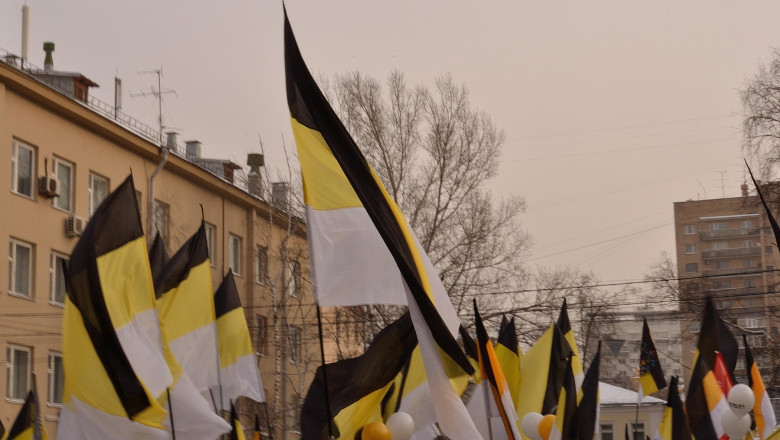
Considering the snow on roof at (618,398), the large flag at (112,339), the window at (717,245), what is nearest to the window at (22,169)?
the large flag at (112,339)

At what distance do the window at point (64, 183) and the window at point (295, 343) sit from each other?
20.2 feet

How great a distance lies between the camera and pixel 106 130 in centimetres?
3111

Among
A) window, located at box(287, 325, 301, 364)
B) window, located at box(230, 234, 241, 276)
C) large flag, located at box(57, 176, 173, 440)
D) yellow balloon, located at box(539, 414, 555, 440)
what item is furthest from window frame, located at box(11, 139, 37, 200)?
large flag, located at box(57, 176, 173, 440)

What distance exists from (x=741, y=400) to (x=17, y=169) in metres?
18.2

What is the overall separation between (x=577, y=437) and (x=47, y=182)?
18516 mm

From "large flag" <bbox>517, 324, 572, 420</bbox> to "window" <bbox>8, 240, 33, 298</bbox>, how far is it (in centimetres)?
1501

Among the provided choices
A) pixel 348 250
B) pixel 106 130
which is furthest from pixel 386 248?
pixel 106 130

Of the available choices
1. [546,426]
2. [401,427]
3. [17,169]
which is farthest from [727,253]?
[401,427]

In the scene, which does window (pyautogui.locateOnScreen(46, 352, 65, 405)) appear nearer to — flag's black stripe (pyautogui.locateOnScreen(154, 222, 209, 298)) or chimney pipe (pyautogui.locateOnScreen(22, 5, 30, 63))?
chimney pipe (pyautogui.locateOnScreen(22, 5, 30, 63))

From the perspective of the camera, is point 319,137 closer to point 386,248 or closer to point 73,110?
point 386,248

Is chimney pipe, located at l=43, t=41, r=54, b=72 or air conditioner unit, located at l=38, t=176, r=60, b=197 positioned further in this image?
chimney pipe, located at l=43, t=41, r=54, b=72

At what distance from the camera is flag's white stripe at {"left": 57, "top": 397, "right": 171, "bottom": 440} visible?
1020 centimetres

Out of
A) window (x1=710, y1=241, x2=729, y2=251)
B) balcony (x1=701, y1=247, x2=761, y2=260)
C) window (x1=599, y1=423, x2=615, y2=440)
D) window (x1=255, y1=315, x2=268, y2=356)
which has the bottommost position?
window (x1=599, y1=423, x2=615, y2=440)

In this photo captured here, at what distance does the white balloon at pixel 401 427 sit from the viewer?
10.8 meters
